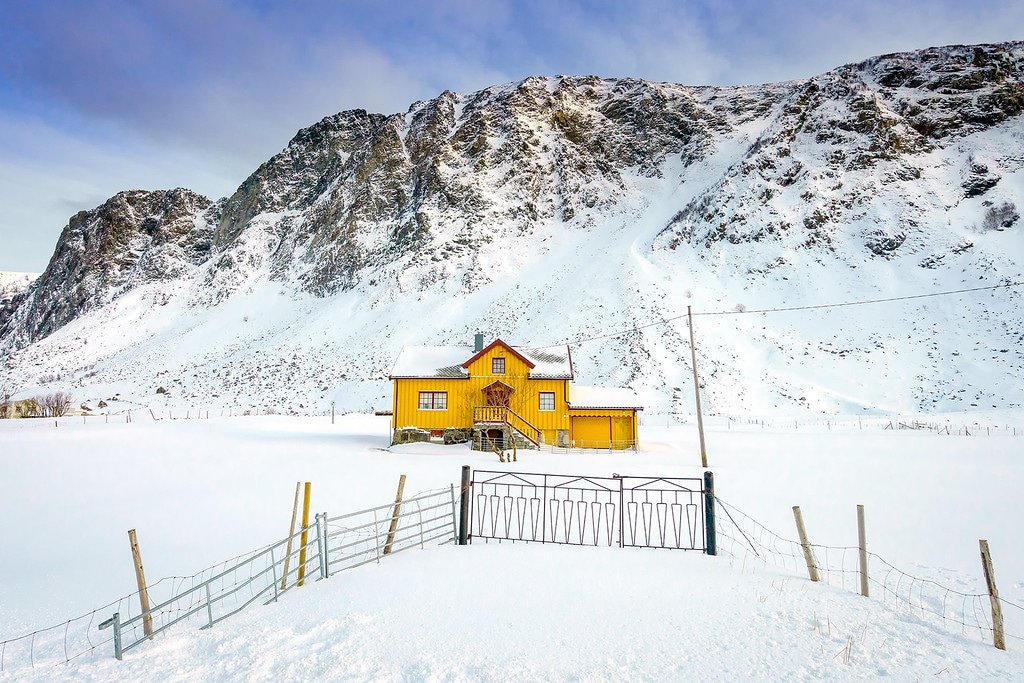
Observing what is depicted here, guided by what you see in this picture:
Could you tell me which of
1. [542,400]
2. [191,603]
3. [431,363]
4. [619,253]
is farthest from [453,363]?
[619,253]

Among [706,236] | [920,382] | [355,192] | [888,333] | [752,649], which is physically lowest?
[752,649]

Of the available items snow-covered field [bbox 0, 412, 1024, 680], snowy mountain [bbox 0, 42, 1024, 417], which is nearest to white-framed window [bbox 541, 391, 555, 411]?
snow-covered field [bbox 0, 412, 1024, 680]

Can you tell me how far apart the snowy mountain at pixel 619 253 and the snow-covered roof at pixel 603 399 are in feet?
41.4

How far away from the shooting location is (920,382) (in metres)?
46.8

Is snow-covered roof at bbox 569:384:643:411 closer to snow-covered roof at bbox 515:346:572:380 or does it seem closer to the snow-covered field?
snow-covered roof at bbox 515:346:572:380

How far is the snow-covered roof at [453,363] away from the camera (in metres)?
32.9

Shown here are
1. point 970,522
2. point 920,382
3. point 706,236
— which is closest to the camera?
point 970,522

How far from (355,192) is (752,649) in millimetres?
99935

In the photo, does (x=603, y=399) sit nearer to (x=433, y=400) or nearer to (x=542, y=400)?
(x=542, y=400)

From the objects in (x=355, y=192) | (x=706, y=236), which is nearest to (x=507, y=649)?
(x=706, y=236)

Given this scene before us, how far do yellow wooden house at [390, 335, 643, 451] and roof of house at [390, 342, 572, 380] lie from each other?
60 mm

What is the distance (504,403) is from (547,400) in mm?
2532

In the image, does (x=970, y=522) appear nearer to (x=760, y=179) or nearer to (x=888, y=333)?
(x=888, y=333)

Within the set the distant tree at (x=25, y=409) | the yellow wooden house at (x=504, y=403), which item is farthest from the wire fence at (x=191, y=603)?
the distant tree at (x=25, y=409)
